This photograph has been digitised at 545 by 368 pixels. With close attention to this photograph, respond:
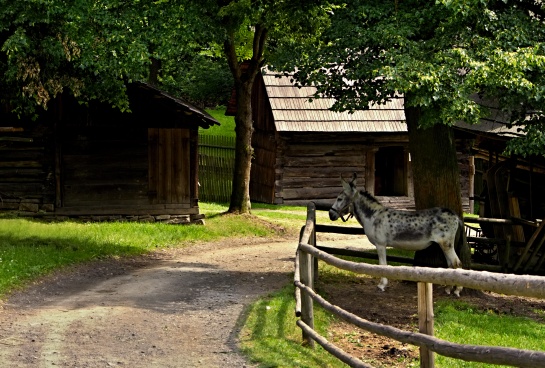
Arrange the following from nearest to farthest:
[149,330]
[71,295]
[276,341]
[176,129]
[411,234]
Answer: [276,341] < [149,330] < [71,295] < [411,234] < [176,129]

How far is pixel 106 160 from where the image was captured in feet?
77.5

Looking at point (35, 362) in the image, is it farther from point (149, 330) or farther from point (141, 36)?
point (141, 36)

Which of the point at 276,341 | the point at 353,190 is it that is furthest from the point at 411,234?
the point at 276,341

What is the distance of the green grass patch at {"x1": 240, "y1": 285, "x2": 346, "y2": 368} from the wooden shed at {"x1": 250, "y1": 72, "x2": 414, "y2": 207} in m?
18.5

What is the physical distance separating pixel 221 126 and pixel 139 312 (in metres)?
33.6

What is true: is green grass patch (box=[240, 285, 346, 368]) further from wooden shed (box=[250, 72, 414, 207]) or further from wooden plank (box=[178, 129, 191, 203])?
wooden shed (box=[250, 72, 414, 207])

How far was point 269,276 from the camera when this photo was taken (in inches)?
628

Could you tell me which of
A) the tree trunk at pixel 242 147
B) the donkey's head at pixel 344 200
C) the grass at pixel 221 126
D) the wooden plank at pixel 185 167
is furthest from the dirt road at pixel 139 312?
the grass at pixel 221 126

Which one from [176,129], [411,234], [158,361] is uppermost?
[176,129]

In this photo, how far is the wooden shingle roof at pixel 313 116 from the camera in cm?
3077

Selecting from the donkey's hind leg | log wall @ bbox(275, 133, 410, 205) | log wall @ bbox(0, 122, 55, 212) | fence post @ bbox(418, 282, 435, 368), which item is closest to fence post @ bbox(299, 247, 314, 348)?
fence post @ bbox(418, 282, 435, 368)

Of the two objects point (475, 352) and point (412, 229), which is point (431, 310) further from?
point (412, 229)

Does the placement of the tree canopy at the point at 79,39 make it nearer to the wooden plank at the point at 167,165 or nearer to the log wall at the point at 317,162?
the wooden plank at the point at 167,165

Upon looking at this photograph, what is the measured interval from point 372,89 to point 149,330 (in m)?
6.31
